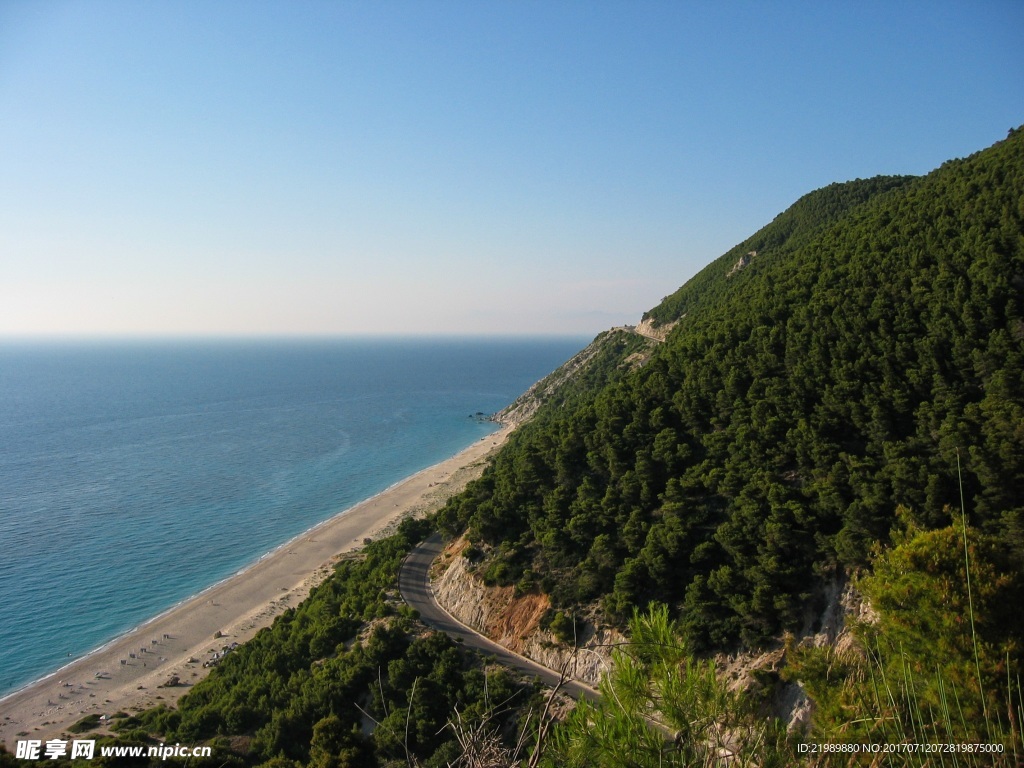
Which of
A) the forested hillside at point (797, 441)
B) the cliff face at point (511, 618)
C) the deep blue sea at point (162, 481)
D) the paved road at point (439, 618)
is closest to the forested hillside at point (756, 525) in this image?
the forested hillside at point (797, 441)

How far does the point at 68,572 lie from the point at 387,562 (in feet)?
85.1

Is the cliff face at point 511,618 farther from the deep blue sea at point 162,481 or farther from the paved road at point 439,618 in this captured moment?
the deep blue sea at point 162,481

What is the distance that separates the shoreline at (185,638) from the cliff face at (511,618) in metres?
14.6

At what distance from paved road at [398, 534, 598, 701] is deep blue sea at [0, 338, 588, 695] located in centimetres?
1896

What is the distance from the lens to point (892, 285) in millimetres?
28156

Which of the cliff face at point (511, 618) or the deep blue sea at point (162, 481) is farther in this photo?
the deep blue sea at point (162, 481)

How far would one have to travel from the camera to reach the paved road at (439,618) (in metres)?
22.4

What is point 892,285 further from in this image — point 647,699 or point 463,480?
point 463,480

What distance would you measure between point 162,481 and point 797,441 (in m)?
63.3

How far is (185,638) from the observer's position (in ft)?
114

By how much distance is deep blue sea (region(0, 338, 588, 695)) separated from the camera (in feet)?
124

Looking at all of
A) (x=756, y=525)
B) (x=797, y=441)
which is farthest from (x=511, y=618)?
(x=797, y=441)

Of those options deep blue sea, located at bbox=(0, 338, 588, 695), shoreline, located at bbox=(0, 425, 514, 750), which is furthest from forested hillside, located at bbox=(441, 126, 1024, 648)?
deep blue sea, located at bbox=(0, 338, 588, 695)

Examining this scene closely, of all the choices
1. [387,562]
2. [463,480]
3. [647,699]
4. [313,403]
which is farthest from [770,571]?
[313,403]
